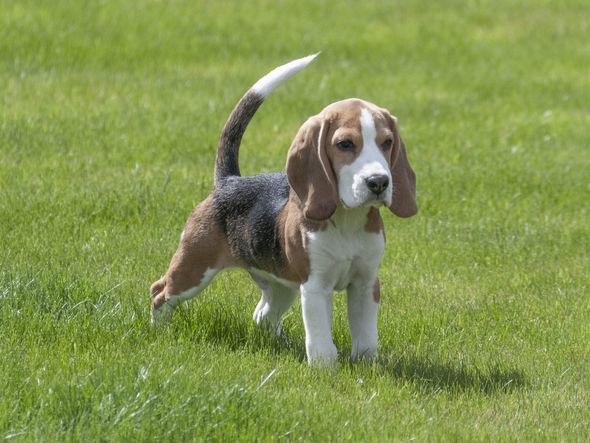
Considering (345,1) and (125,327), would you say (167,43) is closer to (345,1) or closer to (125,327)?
(345,1)

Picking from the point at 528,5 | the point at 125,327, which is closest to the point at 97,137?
the point at 125,327

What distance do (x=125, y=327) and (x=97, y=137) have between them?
210 inches

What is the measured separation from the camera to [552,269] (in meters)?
9.02

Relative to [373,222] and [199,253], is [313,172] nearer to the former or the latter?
[373,222]

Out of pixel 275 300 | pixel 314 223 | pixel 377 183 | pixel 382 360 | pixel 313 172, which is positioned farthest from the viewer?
pixel 275 300

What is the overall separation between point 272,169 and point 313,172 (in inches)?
197

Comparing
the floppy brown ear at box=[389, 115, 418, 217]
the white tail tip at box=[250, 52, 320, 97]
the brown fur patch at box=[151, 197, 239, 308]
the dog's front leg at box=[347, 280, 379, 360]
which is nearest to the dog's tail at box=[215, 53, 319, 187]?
the white tail tip at box=[250, 52, 320, 97]

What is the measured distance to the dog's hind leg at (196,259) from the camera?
698 centimetres

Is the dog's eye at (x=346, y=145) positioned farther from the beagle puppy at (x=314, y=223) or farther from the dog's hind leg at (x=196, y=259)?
the dog's hind leg at (x=196, y=259)

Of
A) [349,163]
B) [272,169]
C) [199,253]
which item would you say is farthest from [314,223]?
[272,169]

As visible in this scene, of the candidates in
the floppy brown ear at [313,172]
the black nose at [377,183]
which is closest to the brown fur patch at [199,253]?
the floppy brown ear at [313,172]

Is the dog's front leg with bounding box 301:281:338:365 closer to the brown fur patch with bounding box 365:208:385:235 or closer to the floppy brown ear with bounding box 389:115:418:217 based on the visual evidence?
the brown fur patch with bounding box 365:208:385:235

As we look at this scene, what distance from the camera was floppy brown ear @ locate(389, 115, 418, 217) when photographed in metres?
6.33

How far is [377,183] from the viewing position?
595cm
